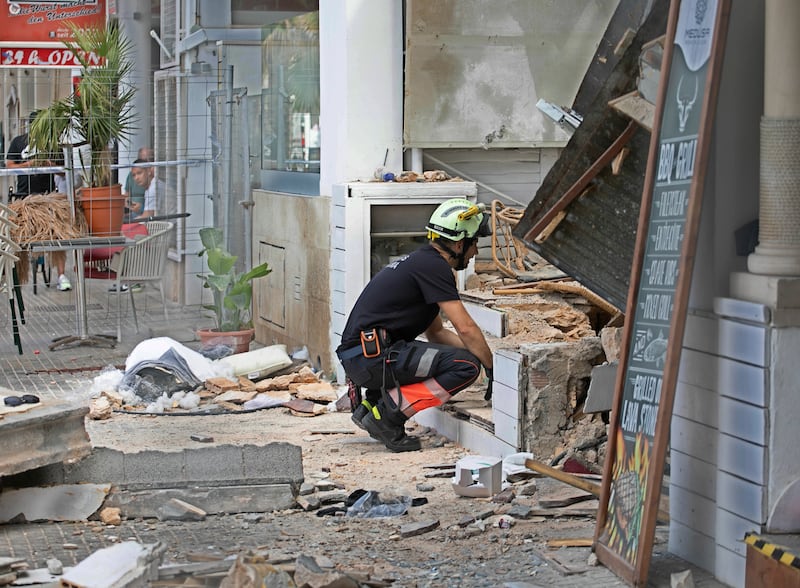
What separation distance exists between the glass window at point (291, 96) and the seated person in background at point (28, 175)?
2.26 meters

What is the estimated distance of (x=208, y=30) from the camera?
49.5ft

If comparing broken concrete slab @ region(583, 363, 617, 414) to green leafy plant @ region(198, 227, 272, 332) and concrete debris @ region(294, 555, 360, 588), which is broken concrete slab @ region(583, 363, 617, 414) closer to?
concrete debris @ region(294, 555, 360, 588)

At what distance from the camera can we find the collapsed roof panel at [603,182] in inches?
249

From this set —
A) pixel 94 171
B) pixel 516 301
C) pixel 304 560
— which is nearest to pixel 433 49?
pixel 516 301

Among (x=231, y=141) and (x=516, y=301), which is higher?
(x=231, y=141)

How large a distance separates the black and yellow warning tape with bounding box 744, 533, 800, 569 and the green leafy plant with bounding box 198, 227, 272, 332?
302 inches

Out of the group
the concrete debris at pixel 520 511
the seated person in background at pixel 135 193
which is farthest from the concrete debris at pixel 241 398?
the seated person in background at pixel 135 193

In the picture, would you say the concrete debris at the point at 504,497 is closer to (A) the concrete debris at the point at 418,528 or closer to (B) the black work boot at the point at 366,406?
(A) the concrete debris at the point at 418,528

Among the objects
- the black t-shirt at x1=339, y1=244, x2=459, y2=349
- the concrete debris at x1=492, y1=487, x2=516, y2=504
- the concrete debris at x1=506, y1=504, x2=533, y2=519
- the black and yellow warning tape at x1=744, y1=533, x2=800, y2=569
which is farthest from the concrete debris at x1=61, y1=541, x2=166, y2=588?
the black t-shirt at x1=339, y1=244, x2=459, y2=349

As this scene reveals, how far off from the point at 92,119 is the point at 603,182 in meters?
6.87

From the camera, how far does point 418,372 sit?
28.3ft

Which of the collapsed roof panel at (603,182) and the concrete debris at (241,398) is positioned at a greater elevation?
the collapsed roof panel at (603,182)

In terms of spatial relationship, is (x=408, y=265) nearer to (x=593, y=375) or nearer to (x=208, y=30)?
(x=593, y=375)

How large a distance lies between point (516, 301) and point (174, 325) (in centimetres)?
605
